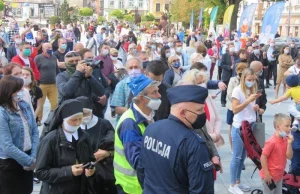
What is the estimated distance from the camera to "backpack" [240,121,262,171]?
6.79 metres

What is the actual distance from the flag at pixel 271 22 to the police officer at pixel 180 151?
1659cm

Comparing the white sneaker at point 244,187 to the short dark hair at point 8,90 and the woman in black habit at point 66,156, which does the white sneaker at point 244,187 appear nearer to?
the woman in black habit at point 66,156

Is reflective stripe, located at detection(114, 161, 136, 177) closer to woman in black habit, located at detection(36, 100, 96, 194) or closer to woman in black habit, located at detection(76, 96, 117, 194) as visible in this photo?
woman in black habit, located at detection(36, 100, 96, 194)

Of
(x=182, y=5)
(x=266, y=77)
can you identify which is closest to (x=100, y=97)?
(x=266, y=77)

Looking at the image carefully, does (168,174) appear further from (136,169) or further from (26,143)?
(26,143)

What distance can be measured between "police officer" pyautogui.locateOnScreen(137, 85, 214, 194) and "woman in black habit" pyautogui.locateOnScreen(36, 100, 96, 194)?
3.54 feet

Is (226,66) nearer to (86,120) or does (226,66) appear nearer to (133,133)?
(86,120)

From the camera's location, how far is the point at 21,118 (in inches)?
209

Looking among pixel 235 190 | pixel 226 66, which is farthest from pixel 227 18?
pixel 235 190

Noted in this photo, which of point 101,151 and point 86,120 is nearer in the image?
point 101,151

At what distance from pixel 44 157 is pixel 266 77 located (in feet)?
51.0

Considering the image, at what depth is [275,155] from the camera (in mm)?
6211

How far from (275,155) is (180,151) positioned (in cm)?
326

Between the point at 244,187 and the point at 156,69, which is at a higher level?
the point at 156,69
